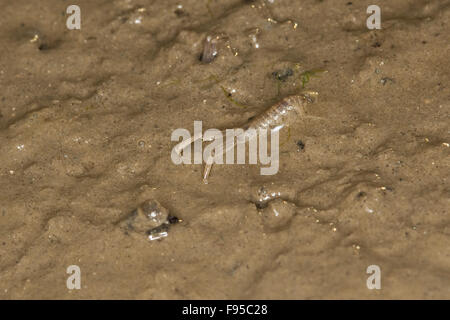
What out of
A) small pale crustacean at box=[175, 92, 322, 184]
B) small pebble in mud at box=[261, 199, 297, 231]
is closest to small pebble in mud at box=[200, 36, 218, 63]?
small pale crustacean at box=[175, 92, 322, 184]

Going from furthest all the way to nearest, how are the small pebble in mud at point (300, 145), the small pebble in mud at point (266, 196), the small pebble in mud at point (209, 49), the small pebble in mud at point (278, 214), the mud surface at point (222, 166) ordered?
the small pebble in mud at point (209, 49) < the small pebble in mud at point (300, 145) < the small pebble in mud at point (266, 196) < the small pebble in mud at point (278, 214) < the mud surface at point (222, 166)

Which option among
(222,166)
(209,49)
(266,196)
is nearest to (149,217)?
(222,166)

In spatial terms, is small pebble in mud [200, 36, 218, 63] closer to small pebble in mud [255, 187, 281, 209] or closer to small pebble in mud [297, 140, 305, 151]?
small pebble in mud [297, 140, 305, 151]

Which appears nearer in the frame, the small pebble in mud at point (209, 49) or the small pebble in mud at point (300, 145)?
the small pebble in mud at point (300, 145)

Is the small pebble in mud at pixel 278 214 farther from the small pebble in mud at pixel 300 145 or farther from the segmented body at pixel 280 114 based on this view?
the segmented body at pixel 280 114

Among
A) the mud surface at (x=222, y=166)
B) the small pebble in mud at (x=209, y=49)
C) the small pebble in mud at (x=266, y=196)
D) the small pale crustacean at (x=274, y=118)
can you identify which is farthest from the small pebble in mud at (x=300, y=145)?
the small pebble in mud at (x=209, y=49)

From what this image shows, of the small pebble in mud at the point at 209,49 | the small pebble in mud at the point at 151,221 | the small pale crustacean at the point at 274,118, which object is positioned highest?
the small pebble in mud at the point at 209,49

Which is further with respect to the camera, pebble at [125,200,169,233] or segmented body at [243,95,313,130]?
segmented body at [243,95,313,130]

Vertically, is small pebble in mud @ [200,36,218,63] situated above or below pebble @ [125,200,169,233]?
above

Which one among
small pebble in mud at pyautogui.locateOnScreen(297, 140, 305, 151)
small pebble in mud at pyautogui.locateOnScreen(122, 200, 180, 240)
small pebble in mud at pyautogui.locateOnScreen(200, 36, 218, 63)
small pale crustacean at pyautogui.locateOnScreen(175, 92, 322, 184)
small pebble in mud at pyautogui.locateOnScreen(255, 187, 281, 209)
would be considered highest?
small pebble in mud at pyautogui.locateOnScreen(200, 36, 218, 63)
